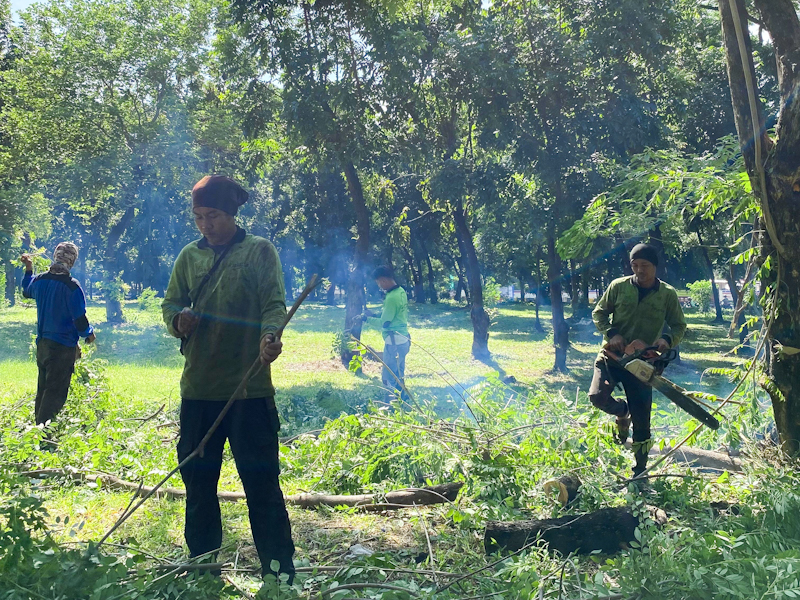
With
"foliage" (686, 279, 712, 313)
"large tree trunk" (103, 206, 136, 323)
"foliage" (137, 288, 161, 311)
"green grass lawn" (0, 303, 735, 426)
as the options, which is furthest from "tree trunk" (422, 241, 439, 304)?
"large tree trunk" (103, 206, 136, 323)

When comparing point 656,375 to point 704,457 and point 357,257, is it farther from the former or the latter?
point 357,257

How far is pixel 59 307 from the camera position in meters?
5.98

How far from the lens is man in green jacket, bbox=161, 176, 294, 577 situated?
10.5 feet

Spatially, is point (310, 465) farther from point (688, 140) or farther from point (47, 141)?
point (47, 141)

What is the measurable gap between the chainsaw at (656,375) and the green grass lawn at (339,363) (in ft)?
3.51

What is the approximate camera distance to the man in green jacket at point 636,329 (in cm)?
492

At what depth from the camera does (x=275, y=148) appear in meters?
13.4

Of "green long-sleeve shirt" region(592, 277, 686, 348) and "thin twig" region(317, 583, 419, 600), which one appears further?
"green long-sleeve shirt" region(592, 277, 686, 348)

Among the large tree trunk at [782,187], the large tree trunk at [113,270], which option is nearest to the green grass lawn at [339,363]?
the large tree trunk at [113,270]

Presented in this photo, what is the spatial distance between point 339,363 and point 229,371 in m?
11.4

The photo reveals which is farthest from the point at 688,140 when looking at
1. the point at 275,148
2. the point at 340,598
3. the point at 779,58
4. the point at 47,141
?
the point at 47,141

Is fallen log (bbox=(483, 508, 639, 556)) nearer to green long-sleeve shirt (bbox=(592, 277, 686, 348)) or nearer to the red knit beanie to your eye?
green long-sleeve shirt (bbox=(592, 277, 686, 348))

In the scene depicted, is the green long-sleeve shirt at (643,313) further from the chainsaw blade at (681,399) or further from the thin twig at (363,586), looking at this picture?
the thin twig at (363,586)

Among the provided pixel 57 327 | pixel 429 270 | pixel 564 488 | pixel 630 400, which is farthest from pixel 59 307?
pixel 429 270
